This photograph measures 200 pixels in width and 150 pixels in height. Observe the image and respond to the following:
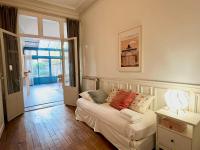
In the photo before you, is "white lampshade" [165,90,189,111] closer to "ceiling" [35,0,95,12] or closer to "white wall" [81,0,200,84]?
"white wall" [81,0,200,84]

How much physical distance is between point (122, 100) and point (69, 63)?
254 cm

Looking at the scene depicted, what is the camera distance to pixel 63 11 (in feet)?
13.8

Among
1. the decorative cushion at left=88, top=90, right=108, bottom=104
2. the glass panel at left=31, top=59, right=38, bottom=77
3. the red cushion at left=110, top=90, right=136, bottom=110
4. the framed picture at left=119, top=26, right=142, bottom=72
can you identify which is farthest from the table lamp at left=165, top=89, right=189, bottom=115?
the glass panel at left=31, top=59, right=38, bottom=77

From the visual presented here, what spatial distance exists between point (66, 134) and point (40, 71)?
8.47 meters

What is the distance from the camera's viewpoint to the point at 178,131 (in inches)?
63.6

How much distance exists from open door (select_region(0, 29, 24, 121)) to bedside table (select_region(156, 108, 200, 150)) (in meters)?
3.35

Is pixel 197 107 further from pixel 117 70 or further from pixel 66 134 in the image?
pixel 66 134

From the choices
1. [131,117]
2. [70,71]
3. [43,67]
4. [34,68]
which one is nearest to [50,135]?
[131,117]

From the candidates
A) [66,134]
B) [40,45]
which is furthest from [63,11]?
[40,45]

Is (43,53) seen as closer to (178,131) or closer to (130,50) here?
(130,50)

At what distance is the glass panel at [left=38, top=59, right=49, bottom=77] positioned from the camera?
32.3 feet

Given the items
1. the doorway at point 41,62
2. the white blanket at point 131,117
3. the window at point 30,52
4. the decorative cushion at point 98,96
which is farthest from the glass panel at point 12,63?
the window at point 30,52

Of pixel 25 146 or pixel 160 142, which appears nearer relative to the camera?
pixel 160 142

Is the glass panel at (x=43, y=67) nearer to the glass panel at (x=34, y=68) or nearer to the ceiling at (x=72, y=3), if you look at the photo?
the glass panel at (x=34, y=68)
